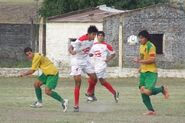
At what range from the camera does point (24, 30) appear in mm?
50688

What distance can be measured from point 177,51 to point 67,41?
23.0 ft

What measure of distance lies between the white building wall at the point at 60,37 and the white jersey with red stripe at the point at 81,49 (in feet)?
88.6

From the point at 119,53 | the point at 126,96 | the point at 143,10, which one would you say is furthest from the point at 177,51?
the point at 126,96

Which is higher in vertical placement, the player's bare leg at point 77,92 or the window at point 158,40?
the window at point 158,40

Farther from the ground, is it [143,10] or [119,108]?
[143,10]

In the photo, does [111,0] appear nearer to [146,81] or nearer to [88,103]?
[88,103]

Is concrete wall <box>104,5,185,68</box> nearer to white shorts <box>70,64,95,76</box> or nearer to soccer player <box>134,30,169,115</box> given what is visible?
white shorts <box>70,64,95,76</box>

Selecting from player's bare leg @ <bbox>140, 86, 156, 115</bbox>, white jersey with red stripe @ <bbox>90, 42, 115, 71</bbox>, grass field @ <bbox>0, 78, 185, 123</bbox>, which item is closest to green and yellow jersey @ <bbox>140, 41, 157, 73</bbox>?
player's bare leg @ <bbox>140, 86, 156, 115</bbox>

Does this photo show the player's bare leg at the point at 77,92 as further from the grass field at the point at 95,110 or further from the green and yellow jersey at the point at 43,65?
the green and yellow jersey at the point at 43,65

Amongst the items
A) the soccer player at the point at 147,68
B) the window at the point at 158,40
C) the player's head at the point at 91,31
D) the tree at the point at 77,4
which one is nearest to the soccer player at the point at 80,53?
the player's head at the point at 91,31

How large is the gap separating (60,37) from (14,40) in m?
4.86

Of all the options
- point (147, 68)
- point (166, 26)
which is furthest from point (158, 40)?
point (147, 68)

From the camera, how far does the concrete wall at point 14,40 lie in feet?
163

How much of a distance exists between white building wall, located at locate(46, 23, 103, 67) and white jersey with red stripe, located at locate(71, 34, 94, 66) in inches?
1063
